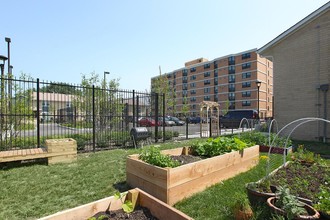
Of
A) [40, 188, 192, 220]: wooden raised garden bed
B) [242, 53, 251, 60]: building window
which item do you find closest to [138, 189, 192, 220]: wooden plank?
[40, 188, 192, 220]: wooden raised garden bed

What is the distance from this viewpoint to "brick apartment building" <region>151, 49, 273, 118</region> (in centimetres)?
4938

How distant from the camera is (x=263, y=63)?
51219mm

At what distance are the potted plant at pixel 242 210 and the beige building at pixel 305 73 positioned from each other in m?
10.9

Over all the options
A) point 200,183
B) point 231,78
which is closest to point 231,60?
point 231,78

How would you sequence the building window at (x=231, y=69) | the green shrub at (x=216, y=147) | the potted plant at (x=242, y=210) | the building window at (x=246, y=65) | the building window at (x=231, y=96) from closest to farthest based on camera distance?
the potted plant at (x=242, y=210)
the green shrub at (x=216, y=147)
the building window at (x=246, y=65)
the building window at (x=231, y=96)
the building window at (x=231, y=69)

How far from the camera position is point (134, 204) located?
2863 millimetres

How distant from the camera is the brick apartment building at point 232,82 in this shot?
49.4m

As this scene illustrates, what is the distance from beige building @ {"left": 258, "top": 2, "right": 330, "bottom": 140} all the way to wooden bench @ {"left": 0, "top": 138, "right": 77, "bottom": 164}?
39.8 ft

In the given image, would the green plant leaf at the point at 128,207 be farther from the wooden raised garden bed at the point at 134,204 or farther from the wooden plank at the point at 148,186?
the wooden plank at the point at 148,186

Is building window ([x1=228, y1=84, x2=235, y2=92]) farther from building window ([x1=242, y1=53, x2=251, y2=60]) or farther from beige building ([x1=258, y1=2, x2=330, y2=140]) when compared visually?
beige building ([x1=258, y1=2, x2=330, y2=140])

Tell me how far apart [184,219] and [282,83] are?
1311 cm

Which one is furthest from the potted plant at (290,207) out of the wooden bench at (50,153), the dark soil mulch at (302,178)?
the wooden bench at (50,153)

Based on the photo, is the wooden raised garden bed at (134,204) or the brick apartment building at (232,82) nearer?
the wooden raised garden bed at (134,204)

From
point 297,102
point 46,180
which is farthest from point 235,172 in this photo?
point 297,102
